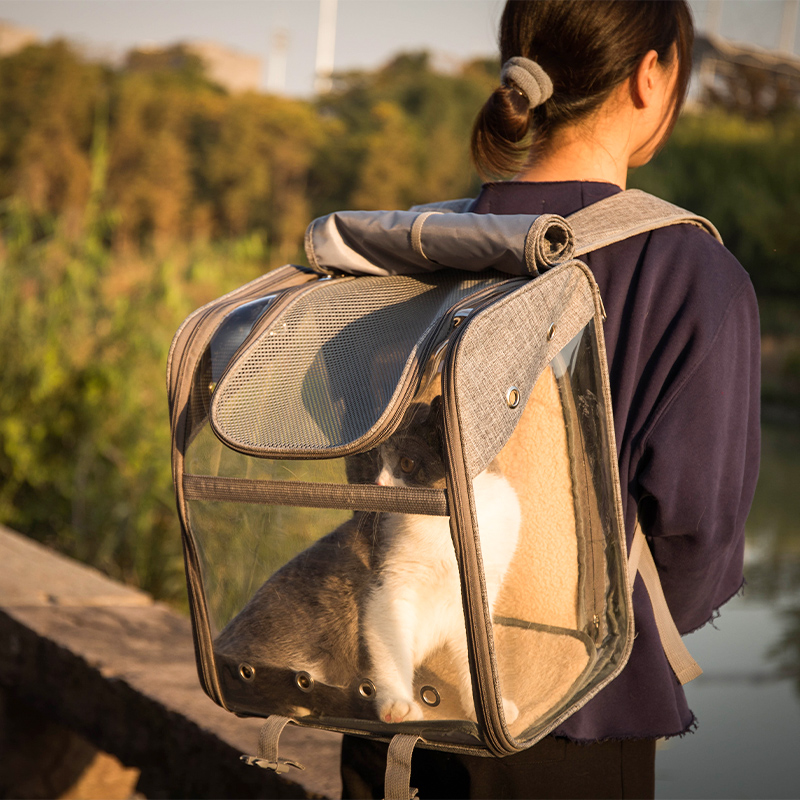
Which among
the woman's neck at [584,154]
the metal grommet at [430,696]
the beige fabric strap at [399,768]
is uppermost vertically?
the woman's neck at [584,154]

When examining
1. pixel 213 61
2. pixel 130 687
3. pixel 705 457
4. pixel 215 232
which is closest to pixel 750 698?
pixel 130 687

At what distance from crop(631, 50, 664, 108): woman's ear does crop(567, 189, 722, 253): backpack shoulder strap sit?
166 millimetres

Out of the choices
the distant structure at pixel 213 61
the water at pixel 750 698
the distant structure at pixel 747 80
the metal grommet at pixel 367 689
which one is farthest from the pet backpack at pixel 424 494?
the distant structure at pixel 213 61

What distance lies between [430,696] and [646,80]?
34.7 inches

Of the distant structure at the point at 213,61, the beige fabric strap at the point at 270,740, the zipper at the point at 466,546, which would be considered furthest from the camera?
the distant structure at the point at 213,61

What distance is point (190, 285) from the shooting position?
7.30 meters

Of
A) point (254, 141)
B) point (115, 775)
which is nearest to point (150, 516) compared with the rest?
point (115, 775)

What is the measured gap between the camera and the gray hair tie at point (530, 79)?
1.14 metres

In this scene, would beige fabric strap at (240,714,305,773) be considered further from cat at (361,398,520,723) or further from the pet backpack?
cat at (361,398,520,723)

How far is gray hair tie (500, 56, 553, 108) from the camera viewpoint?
114cm

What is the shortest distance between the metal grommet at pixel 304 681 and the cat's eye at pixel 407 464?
0.32 meters

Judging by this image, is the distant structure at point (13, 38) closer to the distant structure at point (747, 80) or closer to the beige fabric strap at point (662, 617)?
the distant structure at point (747, 80)

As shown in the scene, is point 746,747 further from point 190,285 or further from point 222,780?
point 190,285

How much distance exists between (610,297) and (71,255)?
4.74 meters
